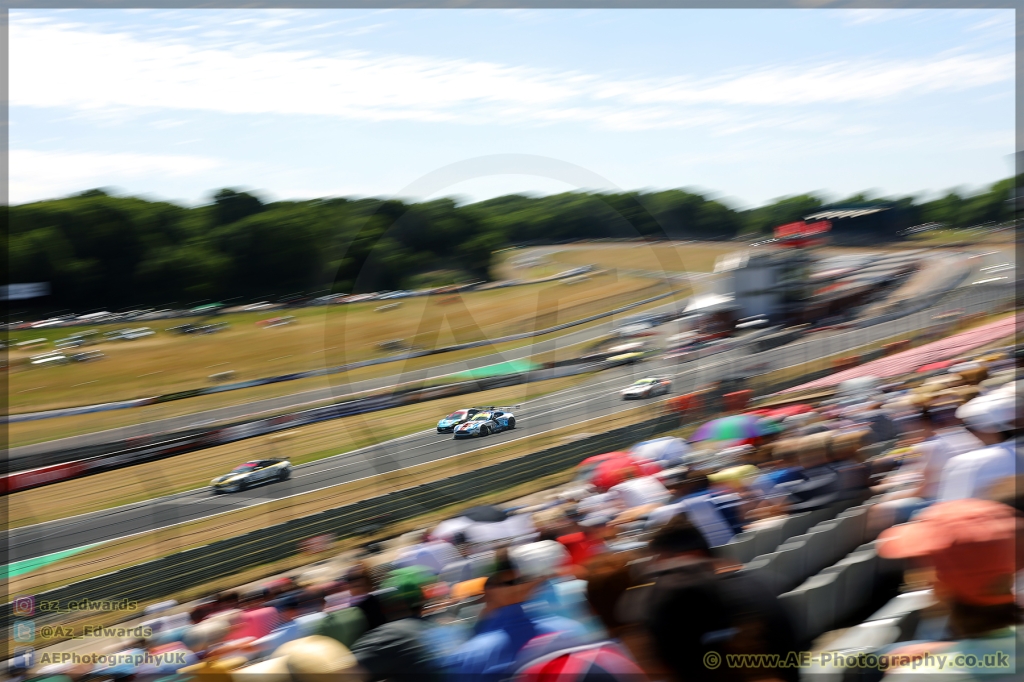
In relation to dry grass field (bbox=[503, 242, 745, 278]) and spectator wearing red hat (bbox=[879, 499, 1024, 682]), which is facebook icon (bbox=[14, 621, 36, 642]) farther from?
dry grass field (bbox=[503, 242, 745, 278])

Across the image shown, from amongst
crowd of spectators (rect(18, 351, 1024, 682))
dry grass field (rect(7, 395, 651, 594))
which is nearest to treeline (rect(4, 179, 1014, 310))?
dry grass field (rect(7, 395, 651, 594))

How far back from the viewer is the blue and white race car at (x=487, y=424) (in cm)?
733

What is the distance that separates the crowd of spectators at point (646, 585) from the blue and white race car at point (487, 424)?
331cm

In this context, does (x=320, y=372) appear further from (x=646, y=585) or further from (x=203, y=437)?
(x=646, y=585)

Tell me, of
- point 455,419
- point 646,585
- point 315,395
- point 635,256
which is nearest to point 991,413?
point 646,585

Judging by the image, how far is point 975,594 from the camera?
2.08 meters

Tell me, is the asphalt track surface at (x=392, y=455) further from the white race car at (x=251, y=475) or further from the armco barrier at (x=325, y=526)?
the armco barrier at (x=325, y=526)

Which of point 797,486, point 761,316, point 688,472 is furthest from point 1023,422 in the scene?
point 761,316

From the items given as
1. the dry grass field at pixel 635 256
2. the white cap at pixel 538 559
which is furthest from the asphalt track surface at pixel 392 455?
the white cap at pixel 538 559

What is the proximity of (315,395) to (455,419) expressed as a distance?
57.8 inches

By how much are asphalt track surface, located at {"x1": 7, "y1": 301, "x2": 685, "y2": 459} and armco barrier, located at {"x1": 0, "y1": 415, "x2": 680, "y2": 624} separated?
4.90 ft

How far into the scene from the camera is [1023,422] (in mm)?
3168

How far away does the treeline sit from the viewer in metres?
6.68

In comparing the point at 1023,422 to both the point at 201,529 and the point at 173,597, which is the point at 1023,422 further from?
the point at 201,529
